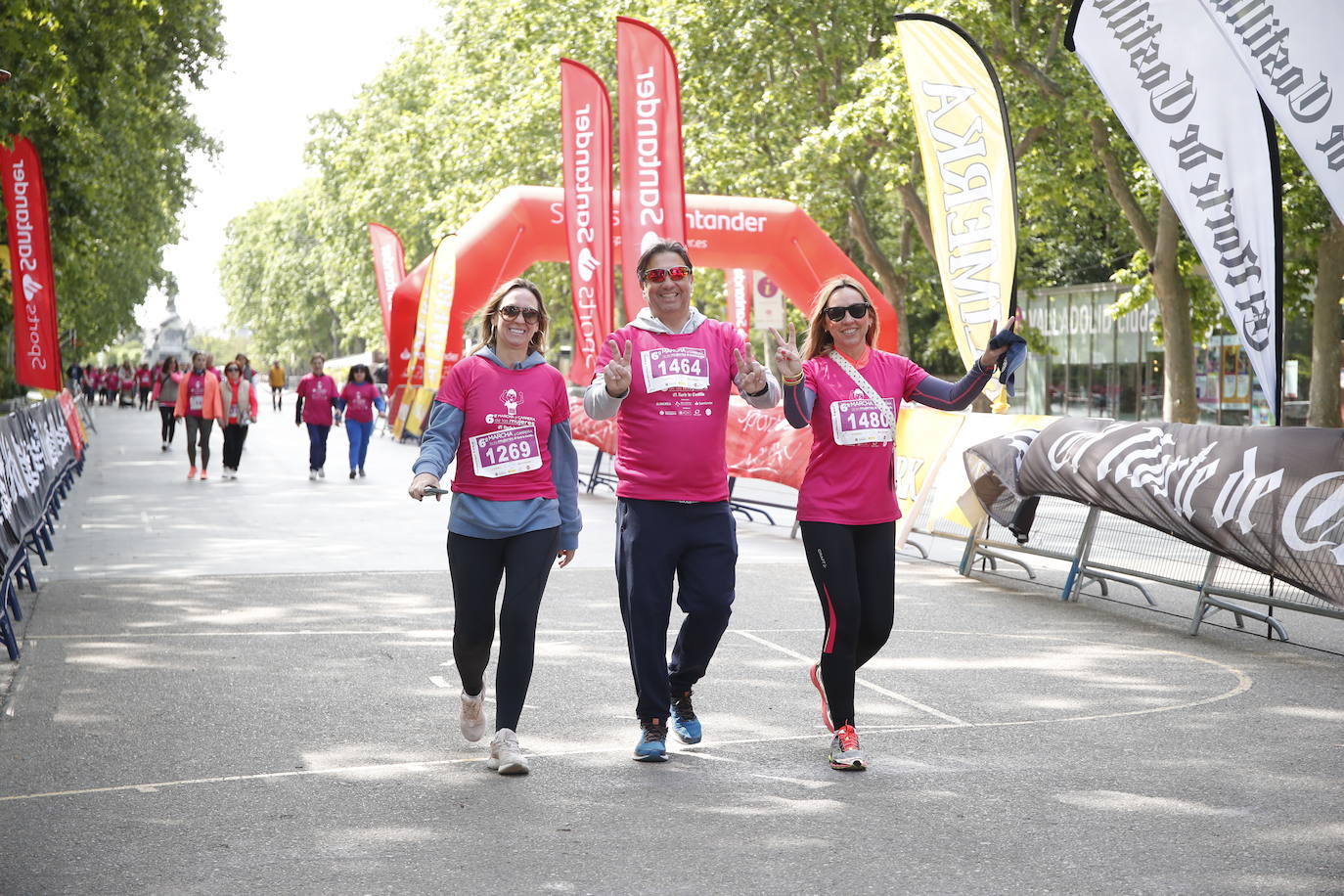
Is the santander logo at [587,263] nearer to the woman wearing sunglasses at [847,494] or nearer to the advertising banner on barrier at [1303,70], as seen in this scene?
the advertising banner on barrier at [1303,70]

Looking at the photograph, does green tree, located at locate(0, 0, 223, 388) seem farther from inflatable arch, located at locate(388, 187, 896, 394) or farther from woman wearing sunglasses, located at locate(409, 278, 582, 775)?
woman wearing sunglasses, located at locate(409, 278, 582, 775)

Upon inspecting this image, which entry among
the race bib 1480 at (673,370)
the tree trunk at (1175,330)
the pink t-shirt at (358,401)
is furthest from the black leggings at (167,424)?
the race bib 1480 at (673,370)

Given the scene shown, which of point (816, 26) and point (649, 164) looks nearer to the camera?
point (649, 164)

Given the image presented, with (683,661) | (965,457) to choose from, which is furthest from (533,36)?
(683,661)

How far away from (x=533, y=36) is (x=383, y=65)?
2290 cm

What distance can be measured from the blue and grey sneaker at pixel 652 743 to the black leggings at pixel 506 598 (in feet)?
1.61

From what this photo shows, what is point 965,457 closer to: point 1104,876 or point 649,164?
point 649,164

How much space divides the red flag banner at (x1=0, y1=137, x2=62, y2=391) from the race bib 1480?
14731 millimetres

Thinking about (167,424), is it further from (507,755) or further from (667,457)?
(667,457)

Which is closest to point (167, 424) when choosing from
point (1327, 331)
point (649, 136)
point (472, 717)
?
point (649, 136)

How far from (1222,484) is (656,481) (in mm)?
4339

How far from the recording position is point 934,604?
34.9 ft

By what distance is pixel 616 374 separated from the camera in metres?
5.71

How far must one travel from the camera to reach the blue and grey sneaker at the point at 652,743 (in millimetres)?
5969
